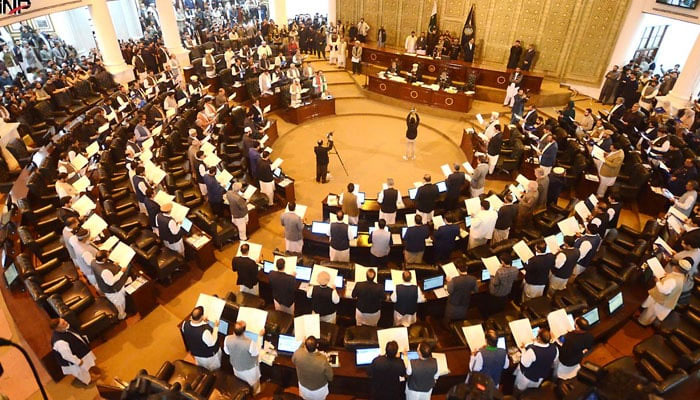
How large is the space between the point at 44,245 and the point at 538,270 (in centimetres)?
922

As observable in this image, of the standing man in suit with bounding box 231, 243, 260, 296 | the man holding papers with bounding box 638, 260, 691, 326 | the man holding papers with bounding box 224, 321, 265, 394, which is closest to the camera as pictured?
the man holding papers with bounding box 224, 321, 265, 394

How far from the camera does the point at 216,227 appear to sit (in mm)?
9195

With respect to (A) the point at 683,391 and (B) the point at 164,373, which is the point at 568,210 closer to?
Answer: (A) the point at 683,391

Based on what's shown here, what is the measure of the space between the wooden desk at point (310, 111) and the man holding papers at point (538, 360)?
1218 cm

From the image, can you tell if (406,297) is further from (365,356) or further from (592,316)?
(592,316)

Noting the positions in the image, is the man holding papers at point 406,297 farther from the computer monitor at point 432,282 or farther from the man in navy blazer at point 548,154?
the man in navy blazer at point 548,154

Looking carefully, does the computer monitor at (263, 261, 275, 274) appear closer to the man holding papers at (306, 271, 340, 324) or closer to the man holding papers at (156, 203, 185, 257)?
the man holding papers at (306, 271, 340, 324)

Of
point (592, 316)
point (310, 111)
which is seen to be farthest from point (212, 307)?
point (310, 111)

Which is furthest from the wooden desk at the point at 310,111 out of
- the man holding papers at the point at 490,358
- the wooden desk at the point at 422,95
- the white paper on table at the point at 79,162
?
the man holding papers at the point at 490,358

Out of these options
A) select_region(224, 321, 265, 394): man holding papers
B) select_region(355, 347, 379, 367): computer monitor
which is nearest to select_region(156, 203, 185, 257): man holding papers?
select_region(224, 321, 265, 394): man holding papers

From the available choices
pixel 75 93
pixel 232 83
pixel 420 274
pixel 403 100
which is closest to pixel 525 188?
pixel 420 274

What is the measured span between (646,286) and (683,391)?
7.39 feet

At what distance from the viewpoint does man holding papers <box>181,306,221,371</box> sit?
18.8 feet

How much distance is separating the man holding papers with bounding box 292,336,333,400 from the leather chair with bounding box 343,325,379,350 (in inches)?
27.9
